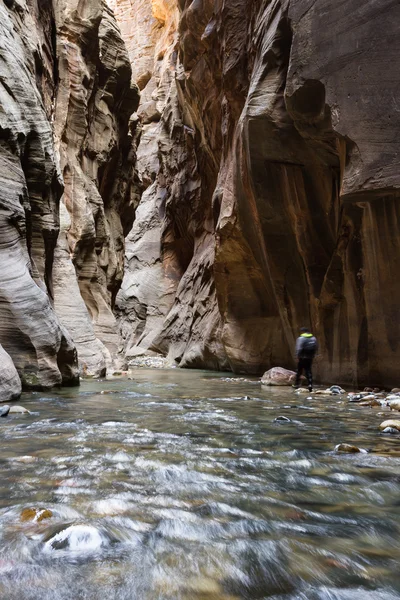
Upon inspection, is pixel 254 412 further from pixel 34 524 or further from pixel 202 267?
pixel 202 267

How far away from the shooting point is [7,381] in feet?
23.3

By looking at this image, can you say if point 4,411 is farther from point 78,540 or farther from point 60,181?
point 60,181

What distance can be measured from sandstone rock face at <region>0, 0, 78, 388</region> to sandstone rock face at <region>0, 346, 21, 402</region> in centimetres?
129

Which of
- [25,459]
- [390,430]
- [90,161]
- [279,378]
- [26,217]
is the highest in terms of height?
[90,161]

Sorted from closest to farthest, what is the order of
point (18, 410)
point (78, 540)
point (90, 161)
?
point (78, 540), point (18, 410), point (90, 161)

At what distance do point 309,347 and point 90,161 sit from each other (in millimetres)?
14273

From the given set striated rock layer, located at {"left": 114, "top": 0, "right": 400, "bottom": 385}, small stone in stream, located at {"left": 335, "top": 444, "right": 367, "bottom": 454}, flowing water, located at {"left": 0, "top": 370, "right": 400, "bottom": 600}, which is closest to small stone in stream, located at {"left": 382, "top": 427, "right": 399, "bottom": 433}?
flowing water, located at {"left": 0, "top": 370, "right": 400, "bottom": 600}

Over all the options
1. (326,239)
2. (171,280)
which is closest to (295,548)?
(326,239)

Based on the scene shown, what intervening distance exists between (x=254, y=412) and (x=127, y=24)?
207 ft

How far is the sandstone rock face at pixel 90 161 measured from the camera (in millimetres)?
14508

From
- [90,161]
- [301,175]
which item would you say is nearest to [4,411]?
[301,175]

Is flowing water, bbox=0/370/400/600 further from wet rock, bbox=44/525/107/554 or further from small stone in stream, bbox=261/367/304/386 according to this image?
small stone in stream, bbox=261/367/304/386

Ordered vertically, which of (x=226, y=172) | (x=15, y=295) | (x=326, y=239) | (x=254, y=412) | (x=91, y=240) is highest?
(x=226, y=172)

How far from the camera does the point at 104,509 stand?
254 cm
